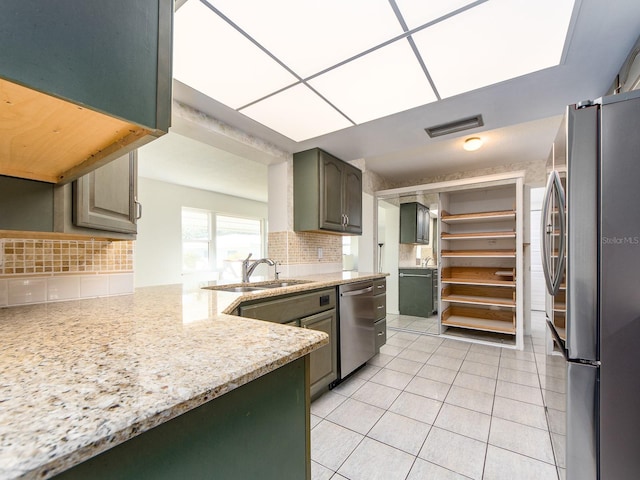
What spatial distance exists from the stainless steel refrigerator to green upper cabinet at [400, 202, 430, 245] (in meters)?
3.02

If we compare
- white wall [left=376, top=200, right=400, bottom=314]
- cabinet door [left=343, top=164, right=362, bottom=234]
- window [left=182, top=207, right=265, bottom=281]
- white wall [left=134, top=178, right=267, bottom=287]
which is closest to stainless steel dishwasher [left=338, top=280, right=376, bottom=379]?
cabinet door [left=343, top=164, right=362, bottom=234]

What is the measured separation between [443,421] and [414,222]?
2823 millimetres

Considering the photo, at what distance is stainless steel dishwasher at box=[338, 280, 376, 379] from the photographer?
7.76ft

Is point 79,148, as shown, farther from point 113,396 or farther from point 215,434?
point 215,434

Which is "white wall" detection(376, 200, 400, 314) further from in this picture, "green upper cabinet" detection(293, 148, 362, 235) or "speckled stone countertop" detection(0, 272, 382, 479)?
"speckled stone countertop" detection(0, 272, 382, 479)

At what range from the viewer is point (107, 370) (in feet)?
1.87

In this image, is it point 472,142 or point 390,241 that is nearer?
point 472,142

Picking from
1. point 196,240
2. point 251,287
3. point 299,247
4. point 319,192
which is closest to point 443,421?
point 251,287

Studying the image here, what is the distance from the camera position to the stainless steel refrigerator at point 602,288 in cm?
102

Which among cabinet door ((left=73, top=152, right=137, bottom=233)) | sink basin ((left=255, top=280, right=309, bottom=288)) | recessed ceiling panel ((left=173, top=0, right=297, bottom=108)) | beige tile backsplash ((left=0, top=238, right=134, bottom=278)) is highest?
recessed ceiling panel ((left=173, top=0, right=297, bottom=108))

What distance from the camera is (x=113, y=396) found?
1.53 feet

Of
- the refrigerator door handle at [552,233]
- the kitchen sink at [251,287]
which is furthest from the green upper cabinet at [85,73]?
the refrigerator door handle at [552,233]

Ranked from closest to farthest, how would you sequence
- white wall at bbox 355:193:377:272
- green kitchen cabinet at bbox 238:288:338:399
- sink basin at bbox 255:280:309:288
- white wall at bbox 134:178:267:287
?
green kitchen cabinet at bbox 238:288:338:399
sink basin at bbox 255:280:309:288
white wall at bbox 355:193:377:272
white wall at bbox 134:178:267:287

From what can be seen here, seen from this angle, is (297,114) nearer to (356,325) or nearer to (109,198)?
(109,198)
